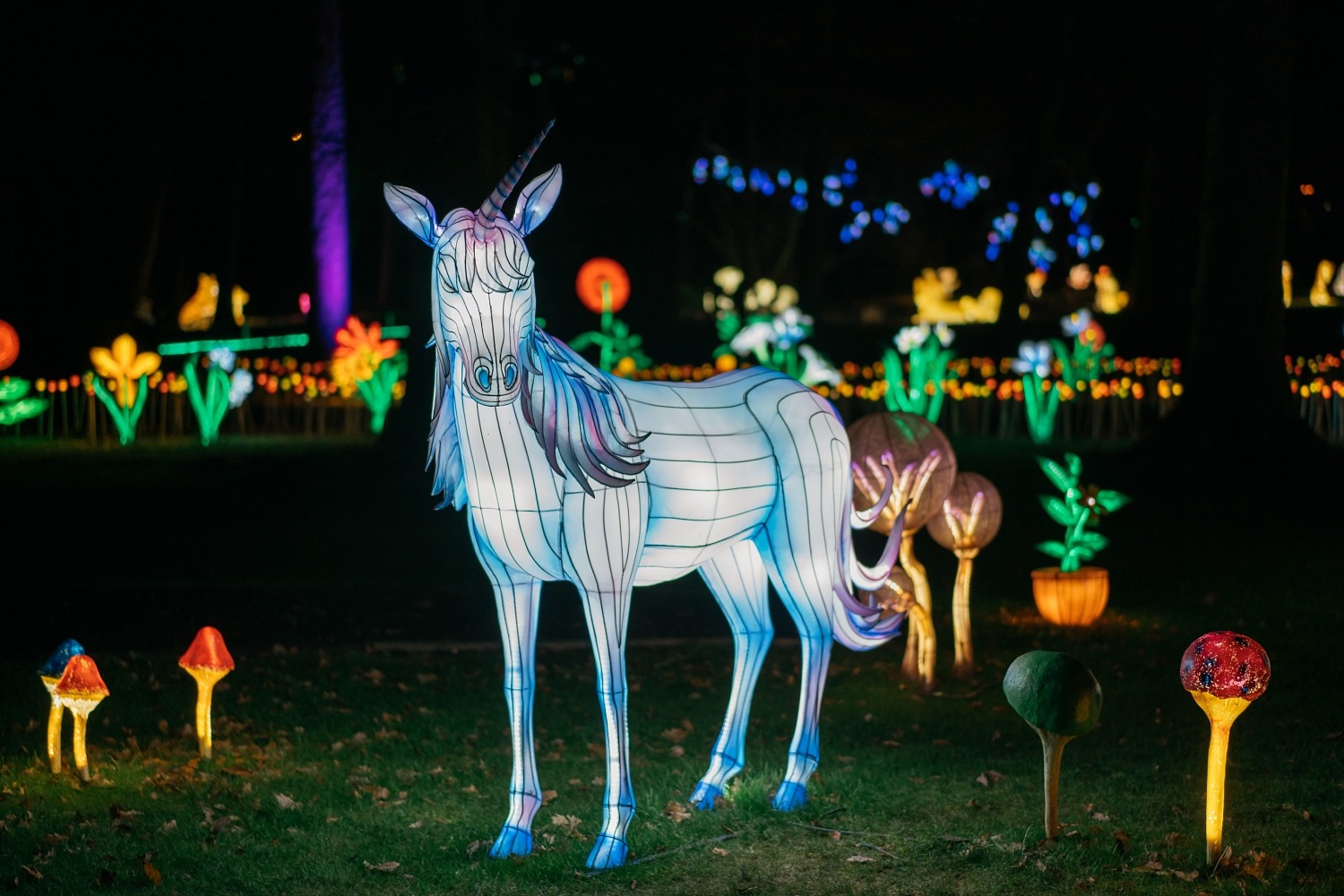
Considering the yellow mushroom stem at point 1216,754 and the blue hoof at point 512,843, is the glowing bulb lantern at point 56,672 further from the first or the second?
the yellow mushroom stem at point 1216,754

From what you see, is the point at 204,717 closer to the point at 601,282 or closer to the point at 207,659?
the point at 207,659

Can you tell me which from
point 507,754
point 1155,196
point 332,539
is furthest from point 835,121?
point 507,754

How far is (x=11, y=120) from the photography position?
1366 centimetres

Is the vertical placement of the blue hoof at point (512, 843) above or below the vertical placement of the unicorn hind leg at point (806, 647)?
below

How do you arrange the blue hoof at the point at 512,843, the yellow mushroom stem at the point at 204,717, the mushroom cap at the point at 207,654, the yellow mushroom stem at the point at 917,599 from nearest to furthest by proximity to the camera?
1. the blue hoof at the point at 512,843
2. the mushroom cap at the point at 207,654
3. the yellow mushroom stem at the point at 204,717
4. the yellow mushroom stem at the point at 917,599

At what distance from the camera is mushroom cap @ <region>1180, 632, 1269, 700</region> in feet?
17.9

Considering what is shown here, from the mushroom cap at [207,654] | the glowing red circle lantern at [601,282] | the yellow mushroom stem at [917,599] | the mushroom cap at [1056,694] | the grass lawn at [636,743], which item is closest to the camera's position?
the mushroom cap at [1056,694]

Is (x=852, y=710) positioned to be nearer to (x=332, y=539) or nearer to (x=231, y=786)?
(x=231, y=786)

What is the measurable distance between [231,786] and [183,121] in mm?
12665

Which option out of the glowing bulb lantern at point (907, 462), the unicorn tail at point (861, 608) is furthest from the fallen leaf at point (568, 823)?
the glowing bulb lantern at point (907, 462)

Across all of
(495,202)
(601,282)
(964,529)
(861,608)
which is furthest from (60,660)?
(601,282)

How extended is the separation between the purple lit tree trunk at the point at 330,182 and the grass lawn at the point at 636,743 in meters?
5.24

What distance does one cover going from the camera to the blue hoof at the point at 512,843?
6.02 meters

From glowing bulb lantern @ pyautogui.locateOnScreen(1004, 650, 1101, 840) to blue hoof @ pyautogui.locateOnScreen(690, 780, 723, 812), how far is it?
58.9 inches
